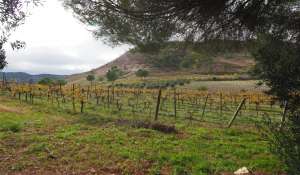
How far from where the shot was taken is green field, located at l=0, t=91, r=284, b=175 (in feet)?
38.2

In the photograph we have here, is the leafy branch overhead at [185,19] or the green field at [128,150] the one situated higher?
the leafy branch overhead at [185,19]

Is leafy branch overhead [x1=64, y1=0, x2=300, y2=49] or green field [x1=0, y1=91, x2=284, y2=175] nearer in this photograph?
green field [x1=0, y1=91, x2=284, y2=175]

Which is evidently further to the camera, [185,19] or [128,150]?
[128,150]

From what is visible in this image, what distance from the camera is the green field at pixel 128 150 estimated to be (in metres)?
11.6

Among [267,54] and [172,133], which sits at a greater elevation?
[267,54]

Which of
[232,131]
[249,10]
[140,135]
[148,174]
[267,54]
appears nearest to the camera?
[148,174]

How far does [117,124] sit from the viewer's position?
1992 cm

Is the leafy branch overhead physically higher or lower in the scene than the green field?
higher

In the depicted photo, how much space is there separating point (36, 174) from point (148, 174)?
2.79 m

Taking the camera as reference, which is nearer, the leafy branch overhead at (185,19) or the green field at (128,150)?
the green field at (128,150)

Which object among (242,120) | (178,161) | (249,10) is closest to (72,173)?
(178,161)

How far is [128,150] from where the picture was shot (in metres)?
13.5

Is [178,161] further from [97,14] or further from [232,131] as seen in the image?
[232,131]

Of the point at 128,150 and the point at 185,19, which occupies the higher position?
the point at 185,19
